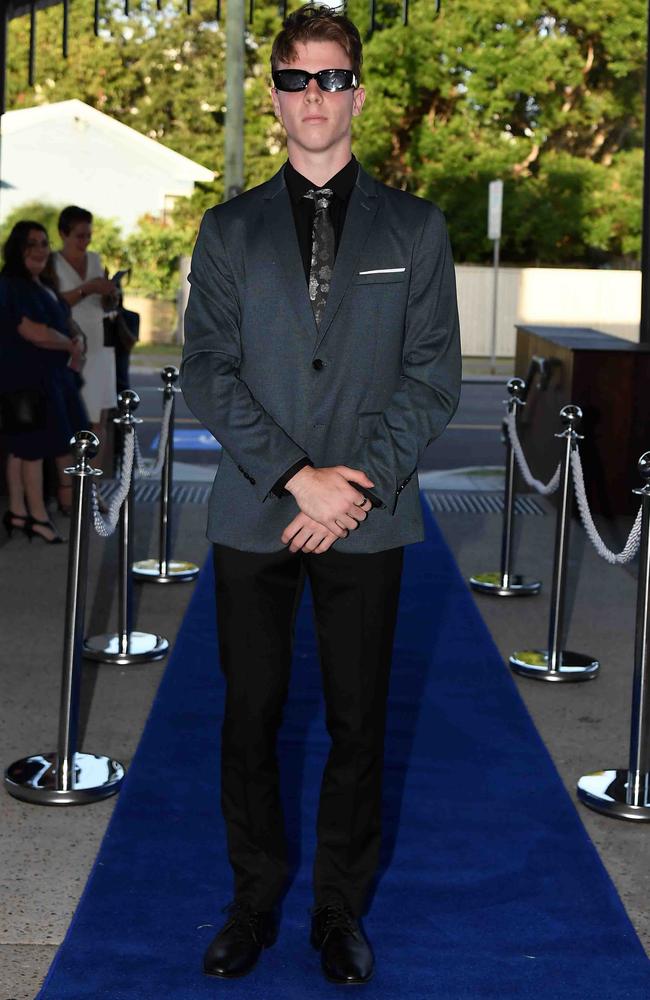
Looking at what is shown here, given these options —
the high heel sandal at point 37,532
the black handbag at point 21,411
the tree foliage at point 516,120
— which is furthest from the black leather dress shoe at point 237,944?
the tree foliage at point 516,120

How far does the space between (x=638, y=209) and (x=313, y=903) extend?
102 feet

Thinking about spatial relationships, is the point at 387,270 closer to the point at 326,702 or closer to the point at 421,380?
the point at 421,380

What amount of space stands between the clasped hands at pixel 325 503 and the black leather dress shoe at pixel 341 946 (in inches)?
36.5

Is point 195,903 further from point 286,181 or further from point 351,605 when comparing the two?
point 286,181

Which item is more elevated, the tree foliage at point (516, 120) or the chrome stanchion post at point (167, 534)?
the tree foliage at point (516, 120)

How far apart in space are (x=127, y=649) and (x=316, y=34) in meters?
3.78

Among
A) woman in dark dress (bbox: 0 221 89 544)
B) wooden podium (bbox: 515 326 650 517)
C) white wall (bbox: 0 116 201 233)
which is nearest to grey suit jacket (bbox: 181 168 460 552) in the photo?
woman in dark dress (bbox: 0 221 89 544)

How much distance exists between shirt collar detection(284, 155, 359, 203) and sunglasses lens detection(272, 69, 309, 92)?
191mm

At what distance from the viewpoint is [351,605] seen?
3666mm

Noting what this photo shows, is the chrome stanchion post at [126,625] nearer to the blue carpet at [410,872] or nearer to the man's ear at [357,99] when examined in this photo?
the blue carpet at [410,872]

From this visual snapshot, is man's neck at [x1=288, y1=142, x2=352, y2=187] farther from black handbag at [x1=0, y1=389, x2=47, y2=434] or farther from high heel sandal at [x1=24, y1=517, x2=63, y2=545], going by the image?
high heel sandal at [x1=24, y1=517, x2=63, y2=545]

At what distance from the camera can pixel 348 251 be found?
3576 mm

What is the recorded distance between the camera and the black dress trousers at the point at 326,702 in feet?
12.0

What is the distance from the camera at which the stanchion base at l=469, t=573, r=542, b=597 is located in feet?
27.0
